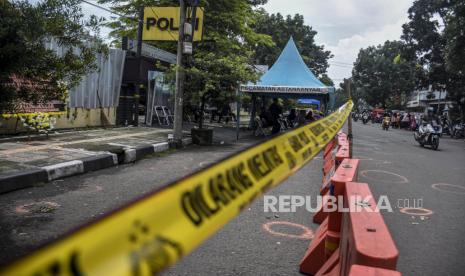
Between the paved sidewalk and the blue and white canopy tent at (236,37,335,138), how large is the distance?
19.3ft

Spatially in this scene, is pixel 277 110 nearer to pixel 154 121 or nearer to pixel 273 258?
pixel 154 121

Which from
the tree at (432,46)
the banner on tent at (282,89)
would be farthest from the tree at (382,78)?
the banner on tent at (282,89)

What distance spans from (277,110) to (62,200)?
12492 mm

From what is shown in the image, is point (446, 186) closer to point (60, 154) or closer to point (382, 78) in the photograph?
point (60, 154)

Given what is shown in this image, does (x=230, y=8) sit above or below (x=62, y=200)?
above

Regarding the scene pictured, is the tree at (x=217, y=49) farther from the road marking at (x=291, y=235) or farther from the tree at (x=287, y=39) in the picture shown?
the tree at (x=287, y=39)

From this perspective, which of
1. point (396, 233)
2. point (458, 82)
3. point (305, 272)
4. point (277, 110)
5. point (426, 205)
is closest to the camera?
point (305, 272)

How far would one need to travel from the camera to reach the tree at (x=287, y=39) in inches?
1615

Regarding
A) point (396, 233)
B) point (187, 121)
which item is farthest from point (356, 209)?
point (187, 121)

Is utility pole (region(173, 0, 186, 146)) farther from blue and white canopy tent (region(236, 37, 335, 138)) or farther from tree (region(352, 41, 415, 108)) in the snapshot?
tree (region(352, 41, 415, 108))

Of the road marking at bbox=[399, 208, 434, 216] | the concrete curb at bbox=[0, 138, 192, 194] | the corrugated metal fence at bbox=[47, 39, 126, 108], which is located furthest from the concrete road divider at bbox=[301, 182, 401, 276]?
the corrugated metal fence at bbox=[47, 39, 126, 108]

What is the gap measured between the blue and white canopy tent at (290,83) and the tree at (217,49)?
1.07 m

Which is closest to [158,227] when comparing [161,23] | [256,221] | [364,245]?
[364,245]

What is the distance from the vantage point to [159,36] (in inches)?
696
